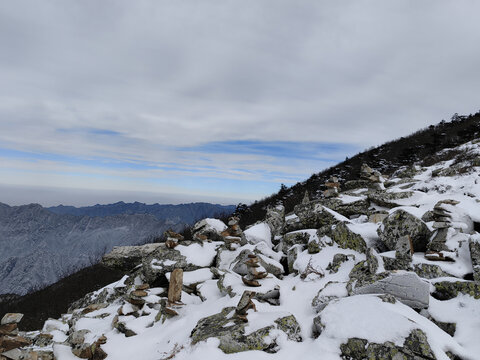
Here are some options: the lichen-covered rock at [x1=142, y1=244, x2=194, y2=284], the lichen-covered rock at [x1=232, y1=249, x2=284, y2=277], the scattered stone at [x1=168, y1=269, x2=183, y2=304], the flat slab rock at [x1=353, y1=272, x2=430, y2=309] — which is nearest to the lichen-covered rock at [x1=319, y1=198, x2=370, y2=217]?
the lichen-covered rock at [x1=232, y1=249, x2=284, y2=277]

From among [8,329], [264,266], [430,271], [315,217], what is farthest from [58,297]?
[430,271]

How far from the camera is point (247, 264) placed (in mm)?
8531

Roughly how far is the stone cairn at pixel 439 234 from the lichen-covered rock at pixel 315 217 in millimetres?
3351

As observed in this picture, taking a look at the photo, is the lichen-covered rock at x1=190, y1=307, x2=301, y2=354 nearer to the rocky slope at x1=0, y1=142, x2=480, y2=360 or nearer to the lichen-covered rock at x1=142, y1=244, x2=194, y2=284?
the rocky slope at x1=0, y1=142, x2=480, y2=360

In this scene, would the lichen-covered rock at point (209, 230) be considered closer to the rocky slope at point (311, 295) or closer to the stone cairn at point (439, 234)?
the rocky slope at point (311, 295)

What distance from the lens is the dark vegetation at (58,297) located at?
35.5 meters

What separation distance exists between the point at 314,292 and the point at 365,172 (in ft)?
38.7

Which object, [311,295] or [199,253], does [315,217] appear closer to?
[311,295]

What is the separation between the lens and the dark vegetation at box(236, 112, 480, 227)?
97.2 ft

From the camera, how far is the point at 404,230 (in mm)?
7859

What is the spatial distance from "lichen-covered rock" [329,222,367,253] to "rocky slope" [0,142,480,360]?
33 mm

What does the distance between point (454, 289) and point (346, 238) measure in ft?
10.8

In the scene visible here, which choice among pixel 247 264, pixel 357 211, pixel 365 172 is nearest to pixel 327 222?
pixel 357 211

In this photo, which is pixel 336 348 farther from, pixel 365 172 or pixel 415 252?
pixel 365 172
